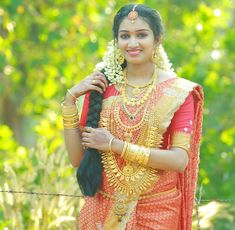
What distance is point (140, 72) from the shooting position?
136 inches

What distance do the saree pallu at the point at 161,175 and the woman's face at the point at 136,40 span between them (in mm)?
163

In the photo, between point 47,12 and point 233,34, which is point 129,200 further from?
point 47,12

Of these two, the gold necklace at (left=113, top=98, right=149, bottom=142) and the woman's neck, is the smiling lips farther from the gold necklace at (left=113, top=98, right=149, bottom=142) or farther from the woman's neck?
the gold necklace at (left=113, top=98, right=149, bottom=142)

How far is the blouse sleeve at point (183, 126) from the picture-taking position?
3324 millimetres

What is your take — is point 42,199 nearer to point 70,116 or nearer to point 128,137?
point 70,116

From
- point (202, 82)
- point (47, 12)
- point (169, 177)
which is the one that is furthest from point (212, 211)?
point (47, 12)

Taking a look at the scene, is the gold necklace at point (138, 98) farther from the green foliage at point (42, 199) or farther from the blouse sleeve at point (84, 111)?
the green foliage at point (42, 199)

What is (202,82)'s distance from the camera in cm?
692

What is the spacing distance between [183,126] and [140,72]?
332 millimetres

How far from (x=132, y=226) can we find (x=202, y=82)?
146 inches

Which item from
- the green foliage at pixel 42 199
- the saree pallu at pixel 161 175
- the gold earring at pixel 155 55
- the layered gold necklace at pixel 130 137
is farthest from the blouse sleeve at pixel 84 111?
the green foliage at pixel 42 199

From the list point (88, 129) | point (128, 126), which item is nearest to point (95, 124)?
point (88, 129)

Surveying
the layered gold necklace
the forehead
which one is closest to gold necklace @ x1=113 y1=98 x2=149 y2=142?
the layered gold necklace

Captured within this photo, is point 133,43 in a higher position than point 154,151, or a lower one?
higher
